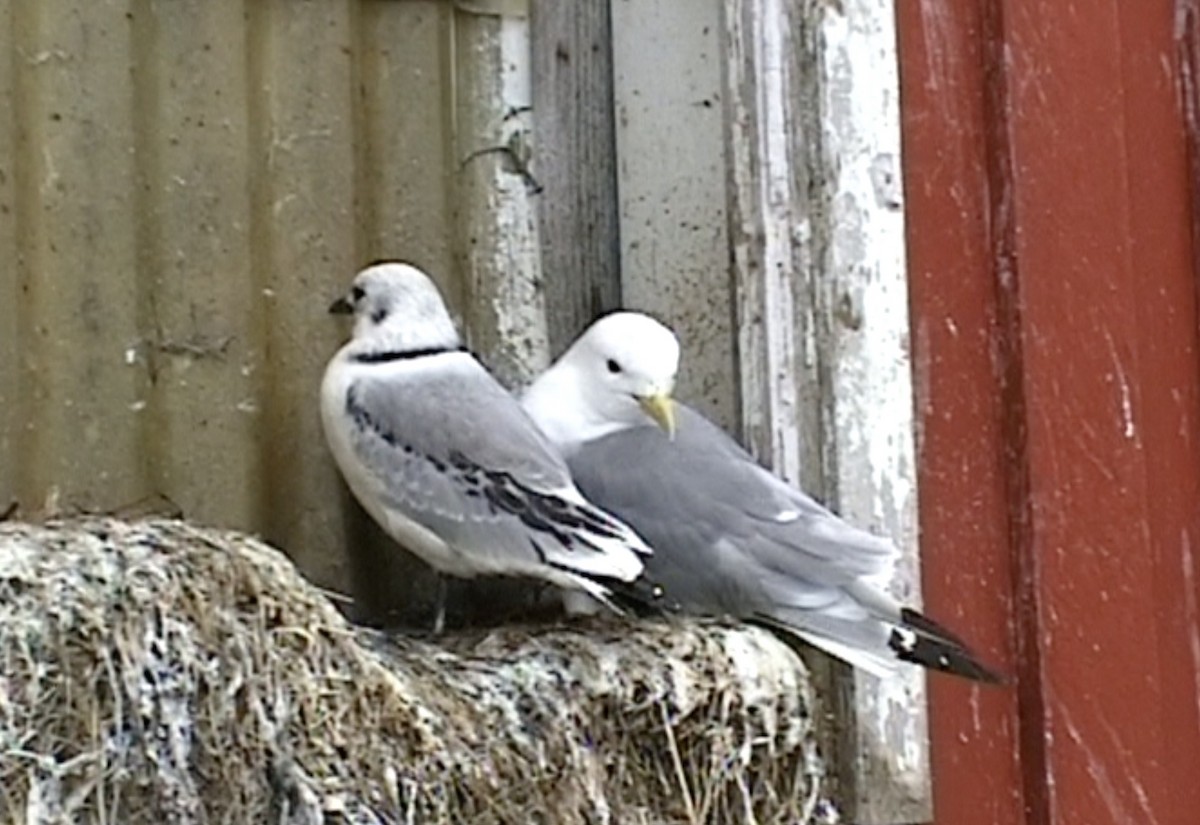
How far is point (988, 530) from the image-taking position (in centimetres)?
233

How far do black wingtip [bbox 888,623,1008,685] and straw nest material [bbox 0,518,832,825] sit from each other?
3.6 inches

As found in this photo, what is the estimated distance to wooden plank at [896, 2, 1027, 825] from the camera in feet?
7.52

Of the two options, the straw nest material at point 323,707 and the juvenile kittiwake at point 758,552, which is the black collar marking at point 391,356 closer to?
the juvenile kittiwake at point 758,552

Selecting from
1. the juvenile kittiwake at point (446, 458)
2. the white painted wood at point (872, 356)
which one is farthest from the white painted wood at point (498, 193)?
the white painted wood at point (872, 356)

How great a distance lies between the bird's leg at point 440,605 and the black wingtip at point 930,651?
0.39 metres

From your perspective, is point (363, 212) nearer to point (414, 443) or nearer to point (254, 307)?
point (254, 307)

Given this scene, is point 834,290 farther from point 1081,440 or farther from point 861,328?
point 1081,440

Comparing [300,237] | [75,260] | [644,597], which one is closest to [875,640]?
[644,597]

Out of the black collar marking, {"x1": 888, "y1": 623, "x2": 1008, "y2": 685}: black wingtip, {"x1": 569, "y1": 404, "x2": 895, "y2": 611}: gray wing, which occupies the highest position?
the black collar marking

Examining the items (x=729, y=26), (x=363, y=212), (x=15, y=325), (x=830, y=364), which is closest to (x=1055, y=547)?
(x=830, y=364)

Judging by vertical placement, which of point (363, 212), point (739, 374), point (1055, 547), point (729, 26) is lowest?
point (1055, 547)

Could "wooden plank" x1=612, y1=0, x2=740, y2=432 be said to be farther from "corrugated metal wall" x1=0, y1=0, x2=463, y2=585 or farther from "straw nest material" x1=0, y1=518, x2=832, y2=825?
"straw nest material" x1=0, y1=518, x2=832, y2=825

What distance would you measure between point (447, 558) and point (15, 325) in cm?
42

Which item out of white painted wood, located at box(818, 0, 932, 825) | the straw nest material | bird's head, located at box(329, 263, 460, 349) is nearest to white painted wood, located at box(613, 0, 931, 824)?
white painted wood, located at box(818, 0, 932, 825)
